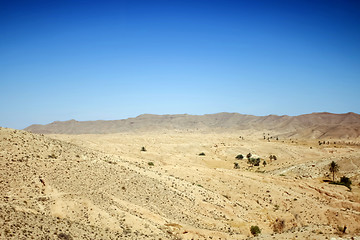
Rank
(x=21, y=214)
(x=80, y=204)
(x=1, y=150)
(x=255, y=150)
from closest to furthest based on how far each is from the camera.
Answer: (x=21, y=214) < (x=80, y=204) < (x=1, y=150) < (x=255, y=150)

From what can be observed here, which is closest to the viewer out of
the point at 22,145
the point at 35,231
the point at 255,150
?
the point at 35,231

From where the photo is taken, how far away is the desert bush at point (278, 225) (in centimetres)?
2348

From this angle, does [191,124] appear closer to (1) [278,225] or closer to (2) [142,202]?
(1) [278,225]

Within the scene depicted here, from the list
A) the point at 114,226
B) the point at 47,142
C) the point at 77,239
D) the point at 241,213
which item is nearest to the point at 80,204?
the point at 114,226

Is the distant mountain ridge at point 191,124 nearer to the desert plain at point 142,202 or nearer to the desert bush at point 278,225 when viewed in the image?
the desert plain at point 142,202

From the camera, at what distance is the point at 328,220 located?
25.9m

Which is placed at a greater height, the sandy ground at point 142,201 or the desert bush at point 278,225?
the sandy ground at point 142,201

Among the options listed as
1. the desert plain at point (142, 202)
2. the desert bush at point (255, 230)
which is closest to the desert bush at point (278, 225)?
the desert plain at point (142, 202)

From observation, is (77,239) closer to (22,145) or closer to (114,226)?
(114,226)

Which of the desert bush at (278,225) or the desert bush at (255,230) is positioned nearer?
the desert bush at (255,230)

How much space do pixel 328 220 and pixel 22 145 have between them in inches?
1220

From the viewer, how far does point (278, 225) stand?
2412cm

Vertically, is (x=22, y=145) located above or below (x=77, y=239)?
above

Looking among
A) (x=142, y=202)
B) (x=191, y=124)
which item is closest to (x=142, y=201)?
(x=142, y=202)
